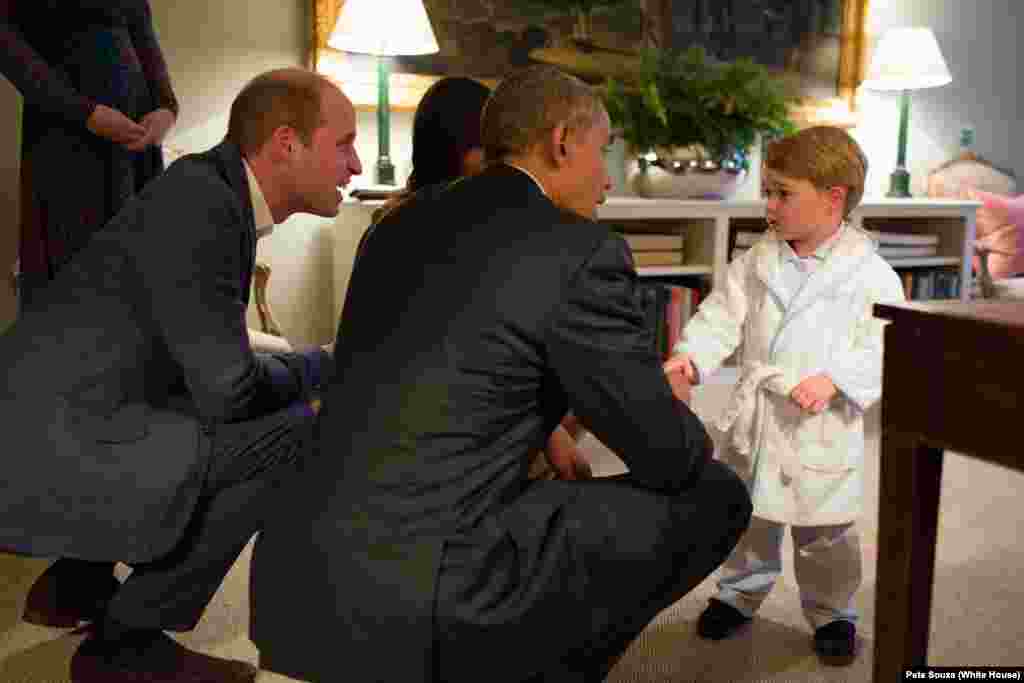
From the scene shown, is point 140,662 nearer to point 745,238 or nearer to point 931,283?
point 745,238

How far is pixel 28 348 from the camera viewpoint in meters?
1.58

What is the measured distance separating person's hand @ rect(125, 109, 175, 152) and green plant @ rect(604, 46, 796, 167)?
1737mm

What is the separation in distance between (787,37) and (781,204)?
9.04 feet

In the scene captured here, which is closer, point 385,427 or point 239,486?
point 385,427

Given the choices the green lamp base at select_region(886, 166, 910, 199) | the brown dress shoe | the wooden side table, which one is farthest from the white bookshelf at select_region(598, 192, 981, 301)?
the wooden side table

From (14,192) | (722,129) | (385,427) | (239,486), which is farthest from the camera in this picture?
(722,129)

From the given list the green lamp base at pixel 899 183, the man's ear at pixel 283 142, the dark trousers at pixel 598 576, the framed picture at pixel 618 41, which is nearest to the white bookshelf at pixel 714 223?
the green lamp base at pixel 899 183

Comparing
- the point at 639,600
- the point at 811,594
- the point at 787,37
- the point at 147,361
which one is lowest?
the point at 811,594

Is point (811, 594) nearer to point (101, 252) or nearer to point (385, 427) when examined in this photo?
point (385, 427)

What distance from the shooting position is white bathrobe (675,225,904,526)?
1.83m

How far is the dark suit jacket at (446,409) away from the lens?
123 cm

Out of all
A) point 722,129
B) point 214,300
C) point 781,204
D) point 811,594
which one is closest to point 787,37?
point 722,129

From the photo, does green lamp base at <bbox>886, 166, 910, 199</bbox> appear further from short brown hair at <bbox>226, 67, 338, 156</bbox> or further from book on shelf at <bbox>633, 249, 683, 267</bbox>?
short brown hair at <bbox>226, 67, 338, 156</bbox>

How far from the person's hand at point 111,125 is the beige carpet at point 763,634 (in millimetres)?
958
